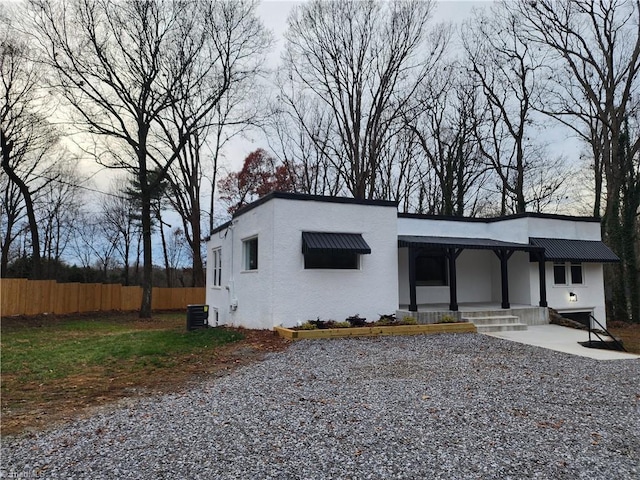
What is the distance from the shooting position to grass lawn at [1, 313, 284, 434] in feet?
17.7

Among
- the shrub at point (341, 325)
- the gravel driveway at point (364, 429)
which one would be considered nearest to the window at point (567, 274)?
the gravel driveway at point (364, 429)

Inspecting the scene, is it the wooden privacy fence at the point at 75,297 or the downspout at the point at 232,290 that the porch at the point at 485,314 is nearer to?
the downspout at the point at 232,290

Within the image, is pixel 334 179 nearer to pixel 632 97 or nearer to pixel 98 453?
pixel 632 97

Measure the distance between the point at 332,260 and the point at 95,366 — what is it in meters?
6.15

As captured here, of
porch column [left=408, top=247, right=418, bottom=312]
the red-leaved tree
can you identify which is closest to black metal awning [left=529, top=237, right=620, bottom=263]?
porch column [left=408, top=247, right=418, bottom=312]

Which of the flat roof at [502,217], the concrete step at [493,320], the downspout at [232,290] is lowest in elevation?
the concrete step at [493,320]

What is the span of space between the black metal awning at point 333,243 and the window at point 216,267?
6.40 meters

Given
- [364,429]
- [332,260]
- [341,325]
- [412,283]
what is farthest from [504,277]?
[364,429]

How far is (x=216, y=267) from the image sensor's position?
17.0 meters

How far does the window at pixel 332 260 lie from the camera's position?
11.2 metres

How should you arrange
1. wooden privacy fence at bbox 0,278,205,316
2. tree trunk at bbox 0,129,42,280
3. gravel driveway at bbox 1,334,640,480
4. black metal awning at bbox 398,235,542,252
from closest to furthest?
1. gravel driveway at bbox 1,334,640,480
2. black metal awning at bbox 398,235,542,252
3. wooden privacy fence at bbox 0,278,205,316
4. tree trunk at bbox 0,129,42,280

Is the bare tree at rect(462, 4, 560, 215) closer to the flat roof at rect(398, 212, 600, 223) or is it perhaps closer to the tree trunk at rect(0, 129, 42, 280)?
the flat roof at rect(398, 212, 600, 223)

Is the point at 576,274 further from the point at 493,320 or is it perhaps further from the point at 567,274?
the point at 493,320

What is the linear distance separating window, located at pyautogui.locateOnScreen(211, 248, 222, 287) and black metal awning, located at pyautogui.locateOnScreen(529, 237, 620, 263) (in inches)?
455
